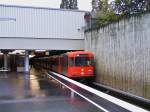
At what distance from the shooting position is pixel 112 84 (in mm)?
24562

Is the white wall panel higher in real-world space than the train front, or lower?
higher

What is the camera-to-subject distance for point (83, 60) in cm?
2912

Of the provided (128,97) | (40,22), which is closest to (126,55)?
(128,97)

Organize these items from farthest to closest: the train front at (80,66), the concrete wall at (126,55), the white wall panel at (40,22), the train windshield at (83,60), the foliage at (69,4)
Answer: the foliage at (69,4)
the white wall panel at (40,22)
the train windshield at (83,60)
the train front at (80,66)
the concrete wall at (126,55)

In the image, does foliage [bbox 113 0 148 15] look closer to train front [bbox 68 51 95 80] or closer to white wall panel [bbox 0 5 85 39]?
train front [bbox 68 51 95 80]

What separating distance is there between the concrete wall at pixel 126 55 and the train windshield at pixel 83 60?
2.64 ft

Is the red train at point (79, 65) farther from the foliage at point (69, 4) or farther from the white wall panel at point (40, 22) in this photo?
the foliage at point (69, 4)

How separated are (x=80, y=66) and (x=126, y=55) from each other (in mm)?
7730

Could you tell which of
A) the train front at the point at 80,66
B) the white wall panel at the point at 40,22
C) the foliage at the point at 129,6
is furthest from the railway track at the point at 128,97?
the white wall panel at the point at 40,22

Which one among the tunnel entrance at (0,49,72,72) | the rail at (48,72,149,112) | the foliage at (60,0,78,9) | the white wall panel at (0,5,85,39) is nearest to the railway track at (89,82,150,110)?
the rail at (48,72,149,112)

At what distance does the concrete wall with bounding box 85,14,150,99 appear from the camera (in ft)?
61.2

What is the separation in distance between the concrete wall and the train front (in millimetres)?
805

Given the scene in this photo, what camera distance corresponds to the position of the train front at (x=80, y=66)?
28672mm

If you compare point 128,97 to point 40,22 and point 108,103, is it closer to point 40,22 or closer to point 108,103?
point 108,103
